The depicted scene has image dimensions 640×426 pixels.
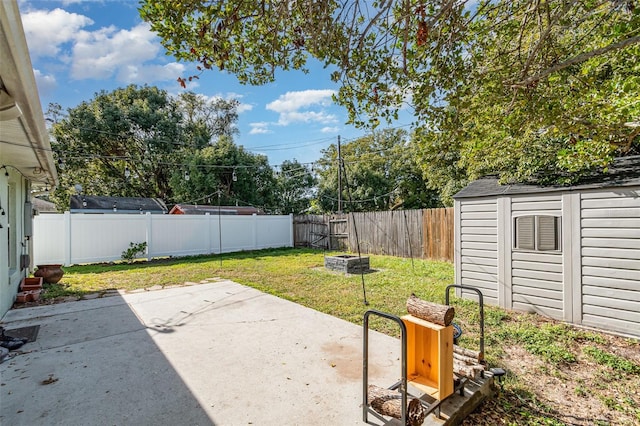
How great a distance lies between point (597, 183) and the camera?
365 cm

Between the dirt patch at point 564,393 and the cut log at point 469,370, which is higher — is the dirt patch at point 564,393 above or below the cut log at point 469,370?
below

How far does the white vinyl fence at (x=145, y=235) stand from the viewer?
855cm

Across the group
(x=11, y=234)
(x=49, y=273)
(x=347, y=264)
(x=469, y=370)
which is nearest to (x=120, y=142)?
(x=49, y=273)

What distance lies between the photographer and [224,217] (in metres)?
12.1

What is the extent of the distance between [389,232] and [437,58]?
7847mm

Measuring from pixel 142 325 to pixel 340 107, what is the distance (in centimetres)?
390

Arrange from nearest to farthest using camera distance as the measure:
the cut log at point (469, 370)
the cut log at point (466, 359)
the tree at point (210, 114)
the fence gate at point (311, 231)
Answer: the cut log at point (469, 370), the cut log at point (466, 359), the fence gate at point (311, 231), the tree at point (210, 114)

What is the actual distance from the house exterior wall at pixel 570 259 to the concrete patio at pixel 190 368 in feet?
7.82

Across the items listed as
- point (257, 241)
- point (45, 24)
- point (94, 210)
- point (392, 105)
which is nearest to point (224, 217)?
point (257, 241)

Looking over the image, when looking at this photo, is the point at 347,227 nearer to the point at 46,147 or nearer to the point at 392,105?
the point at 392,105

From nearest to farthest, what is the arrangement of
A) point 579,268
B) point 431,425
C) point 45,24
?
point 431,425
point 45,24
point 579,268

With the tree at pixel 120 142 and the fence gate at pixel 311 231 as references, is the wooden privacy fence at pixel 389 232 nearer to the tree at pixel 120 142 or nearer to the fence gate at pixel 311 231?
the fence gate at pixel 311 231

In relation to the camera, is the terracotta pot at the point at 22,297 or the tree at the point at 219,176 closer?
the terracotta pot at the point at 22,297

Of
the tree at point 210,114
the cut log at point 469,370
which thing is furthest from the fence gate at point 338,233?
the tree at point 210,114
